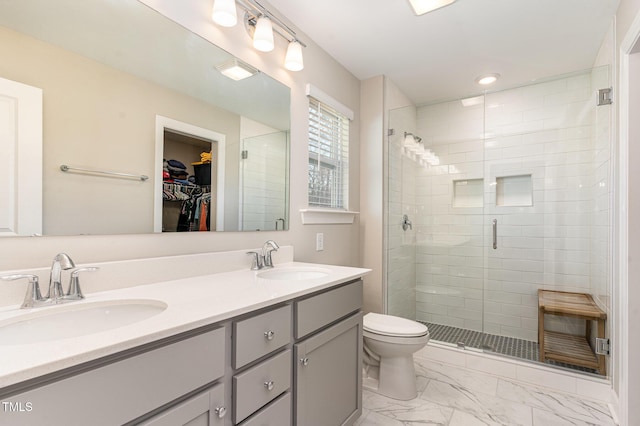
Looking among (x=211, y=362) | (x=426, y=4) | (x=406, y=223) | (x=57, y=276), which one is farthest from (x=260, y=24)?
(x=406, y=223)

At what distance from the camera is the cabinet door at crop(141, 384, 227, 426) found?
75 cm

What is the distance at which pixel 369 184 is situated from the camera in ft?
8.84

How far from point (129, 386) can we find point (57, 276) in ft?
1.59

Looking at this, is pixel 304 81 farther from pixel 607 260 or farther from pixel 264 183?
pixel 607 260

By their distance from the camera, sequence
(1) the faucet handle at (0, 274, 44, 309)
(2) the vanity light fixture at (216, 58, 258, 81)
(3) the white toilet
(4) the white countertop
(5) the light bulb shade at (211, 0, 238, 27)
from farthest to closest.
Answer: (3) the white toilet, (2) the vanity light fixture at (216, 58, 258, 81), (5) the light bulb shade at (211, 0, 238, 27), (1) the faucet handle at (0, 274, 44, 309), (4) the white countertop

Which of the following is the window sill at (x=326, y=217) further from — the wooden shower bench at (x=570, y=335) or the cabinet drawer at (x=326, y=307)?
the wooden shower bench at (x=570, y=335)

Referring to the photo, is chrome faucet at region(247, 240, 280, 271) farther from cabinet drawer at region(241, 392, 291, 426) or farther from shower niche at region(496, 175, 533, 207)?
shower niche at region(496, 175, 533, 207)

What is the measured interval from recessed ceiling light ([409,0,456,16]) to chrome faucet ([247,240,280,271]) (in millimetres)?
1550

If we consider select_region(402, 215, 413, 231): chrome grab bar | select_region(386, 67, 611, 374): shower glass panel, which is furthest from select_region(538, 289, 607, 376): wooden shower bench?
select_region(402, 215, 413, 231): chrome grab bar

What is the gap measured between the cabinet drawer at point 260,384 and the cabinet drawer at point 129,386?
3.9 inches

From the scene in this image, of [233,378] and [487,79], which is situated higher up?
[487,79]

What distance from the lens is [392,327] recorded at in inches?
79.1

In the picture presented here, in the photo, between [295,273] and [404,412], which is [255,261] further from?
[404,412]

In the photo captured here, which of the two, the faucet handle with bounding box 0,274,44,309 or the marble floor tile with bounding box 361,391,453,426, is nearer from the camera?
the faucet handle with bounding box 0,274,44,309
